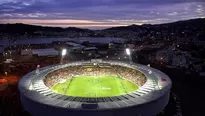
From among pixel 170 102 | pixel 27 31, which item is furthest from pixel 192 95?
pixel 27 31

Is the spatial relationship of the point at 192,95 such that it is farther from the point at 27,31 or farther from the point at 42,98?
the point at 27,31

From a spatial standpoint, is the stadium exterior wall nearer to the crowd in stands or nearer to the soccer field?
the soccer field

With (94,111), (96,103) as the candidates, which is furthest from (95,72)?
(94,111)

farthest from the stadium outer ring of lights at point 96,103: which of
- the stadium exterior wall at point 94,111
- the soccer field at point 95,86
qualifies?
the soccer field at point 95,86

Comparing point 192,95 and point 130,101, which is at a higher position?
point 130,101

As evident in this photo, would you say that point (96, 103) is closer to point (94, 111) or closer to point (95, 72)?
point (94, 111)
